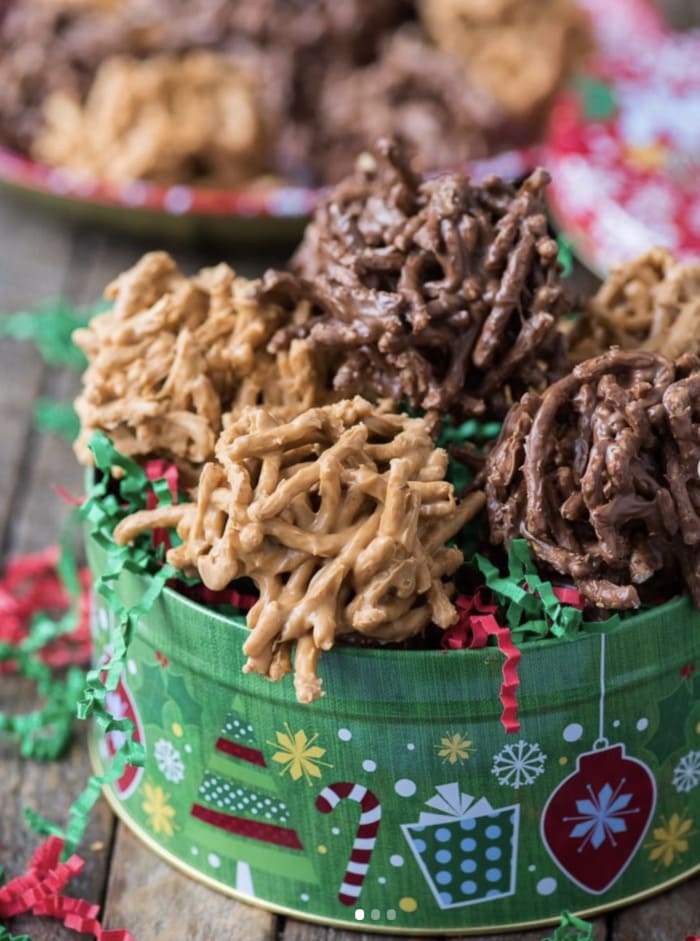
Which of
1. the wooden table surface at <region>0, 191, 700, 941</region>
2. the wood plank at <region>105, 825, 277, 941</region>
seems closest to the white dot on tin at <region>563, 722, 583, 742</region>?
the wooden table surface at <region>0, 191, 700, 941</region>

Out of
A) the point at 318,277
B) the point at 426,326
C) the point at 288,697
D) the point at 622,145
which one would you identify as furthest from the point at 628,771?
the point at 622,145

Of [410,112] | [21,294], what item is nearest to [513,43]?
[410,112]

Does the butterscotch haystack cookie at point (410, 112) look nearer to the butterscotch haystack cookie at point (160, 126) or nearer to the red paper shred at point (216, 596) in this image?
the butterscotch haystack cookie at point (160, 126)

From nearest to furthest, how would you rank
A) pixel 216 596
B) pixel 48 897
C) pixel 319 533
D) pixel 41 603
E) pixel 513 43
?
pixel 319 533 → pixel 216 596 → pixel 48 897 → pixel 41 603 → pixel 513 43

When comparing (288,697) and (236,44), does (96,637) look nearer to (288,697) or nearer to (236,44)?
(288,697)

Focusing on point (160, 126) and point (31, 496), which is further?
point (160, 126)

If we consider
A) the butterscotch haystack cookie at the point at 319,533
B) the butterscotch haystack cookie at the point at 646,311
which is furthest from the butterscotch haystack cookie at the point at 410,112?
the butterscotch haystack cookie at the point at 319,533

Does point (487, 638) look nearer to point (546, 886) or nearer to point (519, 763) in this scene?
point (519, 763)
